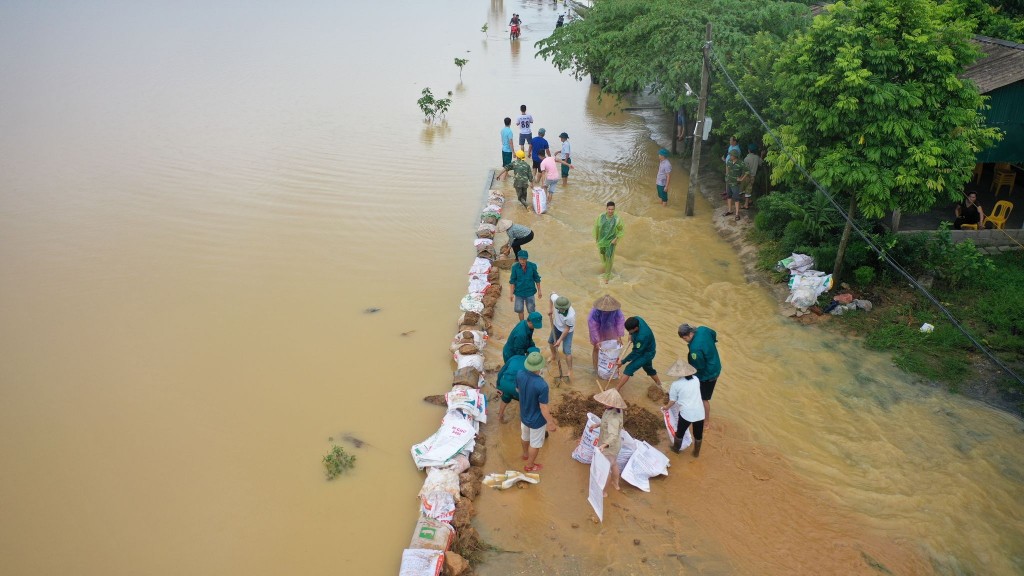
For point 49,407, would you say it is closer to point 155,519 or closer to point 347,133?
point 155,519

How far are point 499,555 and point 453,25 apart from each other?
33.6 metres

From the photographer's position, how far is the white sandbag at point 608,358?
7707 mm

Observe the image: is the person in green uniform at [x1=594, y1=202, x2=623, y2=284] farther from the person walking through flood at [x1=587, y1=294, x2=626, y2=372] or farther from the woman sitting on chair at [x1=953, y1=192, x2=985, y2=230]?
the woman sitting on chair at [x1=953, y1=192, x2=985, y2=230]

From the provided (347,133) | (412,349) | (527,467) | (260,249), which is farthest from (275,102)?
(527,467)

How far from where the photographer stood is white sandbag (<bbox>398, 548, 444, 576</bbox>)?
5.52 meters

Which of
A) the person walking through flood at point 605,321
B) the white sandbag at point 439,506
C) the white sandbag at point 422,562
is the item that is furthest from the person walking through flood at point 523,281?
the white sandbag at point 422,562

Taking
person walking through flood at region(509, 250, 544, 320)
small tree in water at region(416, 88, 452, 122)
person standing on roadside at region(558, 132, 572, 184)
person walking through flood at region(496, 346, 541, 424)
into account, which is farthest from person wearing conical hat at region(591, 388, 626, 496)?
small tree in water at region(416, 88, 452, 122)

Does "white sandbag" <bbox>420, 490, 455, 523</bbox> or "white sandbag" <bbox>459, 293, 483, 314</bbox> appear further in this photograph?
"white sandbag" <bbox>459, 293, 483, 314</bbox>

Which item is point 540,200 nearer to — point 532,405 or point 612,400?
point 532,405

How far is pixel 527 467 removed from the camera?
683 centimetres

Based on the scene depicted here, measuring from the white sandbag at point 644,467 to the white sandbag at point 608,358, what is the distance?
1.27 m

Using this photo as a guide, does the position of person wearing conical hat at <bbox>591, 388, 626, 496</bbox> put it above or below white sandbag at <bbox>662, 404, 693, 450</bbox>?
above

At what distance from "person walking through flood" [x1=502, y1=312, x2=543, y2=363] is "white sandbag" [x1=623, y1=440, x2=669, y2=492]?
5.00 feet

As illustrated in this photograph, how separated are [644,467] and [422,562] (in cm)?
231
